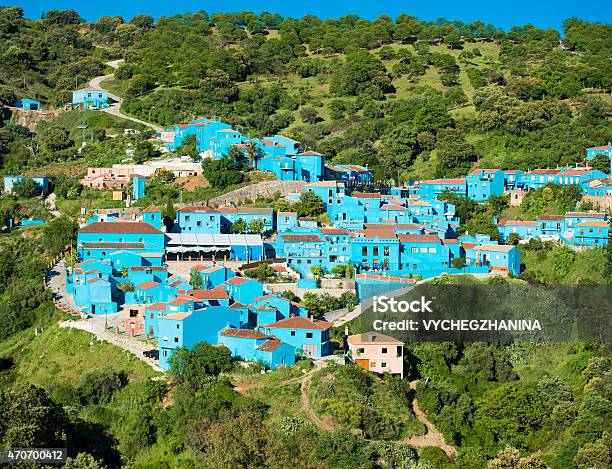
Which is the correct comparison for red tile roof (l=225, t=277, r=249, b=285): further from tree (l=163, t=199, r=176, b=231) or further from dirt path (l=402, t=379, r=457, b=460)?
dirt path (l=402, t=379, r=457, b=460)

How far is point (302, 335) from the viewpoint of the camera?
23.9 m

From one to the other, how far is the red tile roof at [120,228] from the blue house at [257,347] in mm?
6449

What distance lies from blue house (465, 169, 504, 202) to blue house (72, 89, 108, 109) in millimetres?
18149

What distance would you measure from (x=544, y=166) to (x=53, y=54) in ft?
96.9

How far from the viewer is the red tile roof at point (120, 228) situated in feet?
95.6

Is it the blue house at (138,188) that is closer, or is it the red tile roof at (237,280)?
the red tile roof at (237,280)

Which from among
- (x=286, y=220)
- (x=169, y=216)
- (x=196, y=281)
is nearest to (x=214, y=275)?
(x=196, y=281)

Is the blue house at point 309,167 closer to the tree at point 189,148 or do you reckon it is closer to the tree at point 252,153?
the tree at point 252,153

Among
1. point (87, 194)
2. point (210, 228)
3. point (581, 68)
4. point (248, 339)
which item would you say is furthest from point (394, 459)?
point (581, 68)

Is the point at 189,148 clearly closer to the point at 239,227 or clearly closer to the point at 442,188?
the point at 239,227

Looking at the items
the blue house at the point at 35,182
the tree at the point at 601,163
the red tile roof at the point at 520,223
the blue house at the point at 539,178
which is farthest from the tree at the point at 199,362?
the tree at the point at 601,163

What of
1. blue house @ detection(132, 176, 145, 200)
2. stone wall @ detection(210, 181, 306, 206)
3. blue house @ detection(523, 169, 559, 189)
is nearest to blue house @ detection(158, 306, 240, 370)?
stone wall @ detection(210, 181, 306, 206)

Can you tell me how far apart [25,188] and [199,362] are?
15.6 metres

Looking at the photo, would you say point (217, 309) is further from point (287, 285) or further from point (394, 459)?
point (394, 459)
